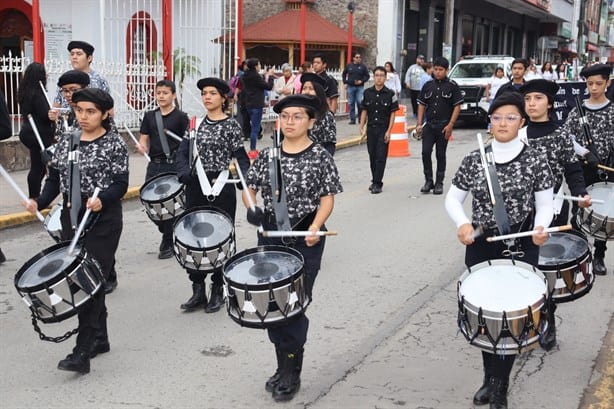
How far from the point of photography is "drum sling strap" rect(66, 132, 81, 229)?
525cm

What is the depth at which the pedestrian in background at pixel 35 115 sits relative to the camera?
30.7 ft

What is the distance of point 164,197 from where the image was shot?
7.01 metres

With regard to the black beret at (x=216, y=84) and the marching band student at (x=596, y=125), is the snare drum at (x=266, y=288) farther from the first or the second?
the marching band student at (x=596, y=125)

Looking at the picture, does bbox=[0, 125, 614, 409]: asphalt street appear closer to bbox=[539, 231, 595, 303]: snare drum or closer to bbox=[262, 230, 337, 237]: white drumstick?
bbox=[539, 231, 595, 303]: snare drum

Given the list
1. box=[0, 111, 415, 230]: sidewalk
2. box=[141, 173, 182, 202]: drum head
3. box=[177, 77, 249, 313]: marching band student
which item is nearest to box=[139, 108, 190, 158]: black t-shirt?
box=[141, 173, 182, 202]: drum head

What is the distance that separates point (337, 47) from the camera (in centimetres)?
2942

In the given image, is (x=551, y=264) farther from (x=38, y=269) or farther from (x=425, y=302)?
(x=38, y=269)

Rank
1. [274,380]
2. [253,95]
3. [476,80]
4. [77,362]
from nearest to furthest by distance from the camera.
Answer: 1. [274,380]
2. [77,362]
3. [253,95]
4. [476,80]

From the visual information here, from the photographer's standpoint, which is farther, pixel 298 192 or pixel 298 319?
pixel 298 192

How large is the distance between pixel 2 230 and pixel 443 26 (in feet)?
97.8

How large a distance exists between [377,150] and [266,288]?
8.18 metres

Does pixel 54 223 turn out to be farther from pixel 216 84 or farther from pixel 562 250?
pixel 562 250


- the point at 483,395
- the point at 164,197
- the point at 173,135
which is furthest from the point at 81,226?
the point at 173,135

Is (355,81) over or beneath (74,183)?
over
